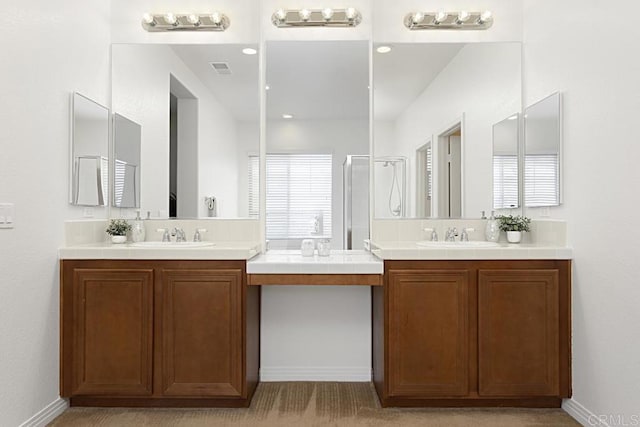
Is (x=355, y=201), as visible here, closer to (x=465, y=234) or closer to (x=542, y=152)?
(x=465, y=234)

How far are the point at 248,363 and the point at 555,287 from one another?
177 centimetres

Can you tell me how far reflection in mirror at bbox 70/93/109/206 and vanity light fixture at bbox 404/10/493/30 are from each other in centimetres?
217

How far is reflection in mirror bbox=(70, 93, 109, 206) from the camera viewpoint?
2.67 metres

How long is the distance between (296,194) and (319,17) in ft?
3.96

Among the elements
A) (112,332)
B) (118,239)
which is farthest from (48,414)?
(118,239)

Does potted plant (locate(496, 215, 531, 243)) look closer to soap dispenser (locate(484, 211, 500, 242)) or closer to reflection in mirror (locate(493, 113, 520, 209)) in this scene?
soap dispenser (locate(484, 211, 500, 242))

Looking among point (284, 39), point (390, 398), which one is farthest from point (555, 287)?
point (284, 39)

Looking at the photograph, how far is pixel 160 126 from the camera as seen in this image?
10.3 feet

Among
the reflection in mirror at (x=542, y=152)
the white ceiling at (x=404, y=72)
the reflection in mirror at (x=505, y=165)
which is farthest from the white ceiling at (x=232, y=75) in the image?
the reflection in mirror at (x=542, y=152)

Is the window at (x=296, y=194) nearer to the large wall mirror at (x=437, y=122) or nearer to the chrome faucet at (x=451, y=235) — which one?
the large wall mirror at (x=437, y=122)

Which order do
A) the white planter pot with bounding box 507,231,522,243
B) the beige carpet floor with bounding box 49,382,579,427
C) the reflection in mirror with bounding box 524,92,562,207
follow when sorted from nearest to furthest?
the beige carpet floor with bounding box 49,382,579,427 < the reflection in mirror with bounding box 524,92,562,207 < the white planter pot with bounding box 507,231,522,243

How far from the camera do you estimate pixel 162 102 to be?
124 inches

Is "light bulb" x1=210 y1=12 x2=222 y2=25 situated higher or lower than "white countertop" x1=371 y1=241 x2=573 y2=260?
higher

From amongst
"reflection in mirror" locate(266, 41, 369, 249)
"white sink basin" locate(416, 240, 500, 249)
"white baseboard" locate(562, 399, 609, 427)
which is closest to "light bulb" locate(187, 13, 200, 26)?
"reflection in mirror" locate(266, 41, 369, 249)
